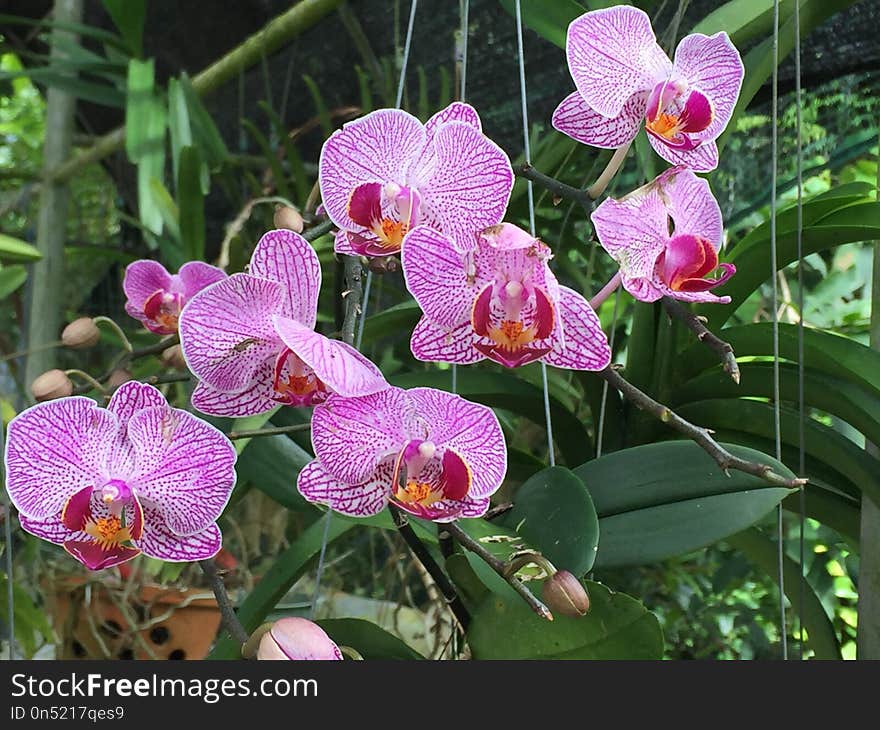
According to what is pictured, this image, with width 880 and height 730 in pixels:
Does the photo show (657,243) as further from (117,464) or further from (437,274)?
(117,464)

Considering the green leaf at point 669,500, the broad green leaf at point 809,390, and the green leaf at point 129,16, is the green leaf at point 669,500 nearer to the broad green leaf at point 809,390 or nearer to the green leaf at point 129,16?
the broad green leaf at point 809,390

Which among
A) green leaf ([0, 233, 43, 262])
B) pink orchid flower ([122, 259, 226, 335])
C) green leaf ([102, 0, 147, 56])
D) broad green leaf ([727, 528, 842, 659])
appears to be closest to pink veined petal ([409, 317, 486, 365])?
pink orchid flower ([122, 259, 226, 335])

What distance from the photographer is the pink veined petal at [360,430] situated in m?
0.33

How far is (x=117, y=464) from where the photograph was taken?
13.8 inches

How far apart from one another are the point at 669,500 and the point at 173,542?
23 centimetres

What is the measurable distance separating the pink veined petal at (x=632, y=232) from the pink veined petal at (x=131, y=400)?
0.20m

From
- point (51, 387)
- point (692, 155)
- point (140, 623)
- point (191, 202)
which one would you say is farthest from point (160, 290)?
point (140, 623)

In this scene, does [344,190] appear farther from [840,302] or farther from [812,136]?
[840,302]

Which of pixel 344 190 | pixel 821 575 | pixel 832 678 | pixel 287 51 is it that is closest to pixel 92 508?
pixel 344 190

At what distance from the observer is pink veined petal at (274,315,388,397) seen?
29cm

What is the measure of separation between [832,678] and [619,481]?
14cm

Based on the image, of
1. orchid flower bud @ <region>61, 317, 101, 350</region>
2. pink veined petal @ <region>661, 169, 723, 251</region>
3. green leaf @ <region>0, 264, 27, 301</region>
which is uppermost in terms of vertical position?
green leaf @ <region>0, 264, 27, 301</region>

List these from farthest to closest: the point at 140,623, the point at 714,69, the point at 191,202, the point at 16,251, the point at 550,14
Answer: the point at 140,623 → the point at 191,202 → the point at 16,251 → the point at 550,14 → the point at 714,69

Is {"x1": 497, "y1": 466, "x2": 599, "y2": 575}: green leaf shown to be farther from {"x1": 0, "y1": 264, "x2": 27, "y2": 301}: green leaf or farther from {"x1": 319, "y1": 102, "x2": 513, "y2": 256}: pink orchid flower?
{"x1": 0, "y1": 264, "x2": 27, "y2": 301}: green leaf
